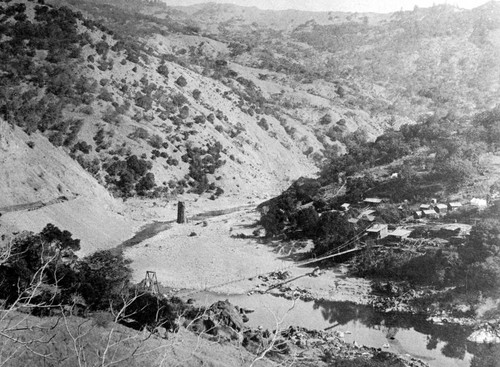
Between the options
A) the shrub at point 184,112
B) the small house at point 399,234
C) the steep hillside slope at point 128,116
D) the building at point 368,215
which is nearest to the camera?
the small house at point 399,234

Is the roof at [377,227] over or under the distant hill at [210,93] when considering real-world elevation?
under

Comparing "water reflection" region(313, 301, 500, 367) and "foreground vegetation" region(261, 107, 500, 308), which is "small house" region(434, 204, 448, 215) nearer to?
"foreground vegetation" region(261, 107, 500, 308)

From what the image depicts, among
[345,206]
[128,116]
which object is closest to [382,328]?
[345,206]

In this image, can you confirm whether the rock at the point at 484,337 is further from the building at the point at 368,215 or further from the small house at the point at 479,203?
the small house at the point at 479,203

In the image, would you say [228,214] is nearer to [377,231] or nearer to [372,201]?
[372,201]

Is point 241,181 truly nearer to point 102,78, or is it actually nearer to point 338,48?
point 102,78

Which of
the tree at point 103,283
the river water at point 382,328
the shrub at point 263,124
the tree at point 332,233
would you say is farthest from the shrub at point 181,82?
the river water at point 382,328
